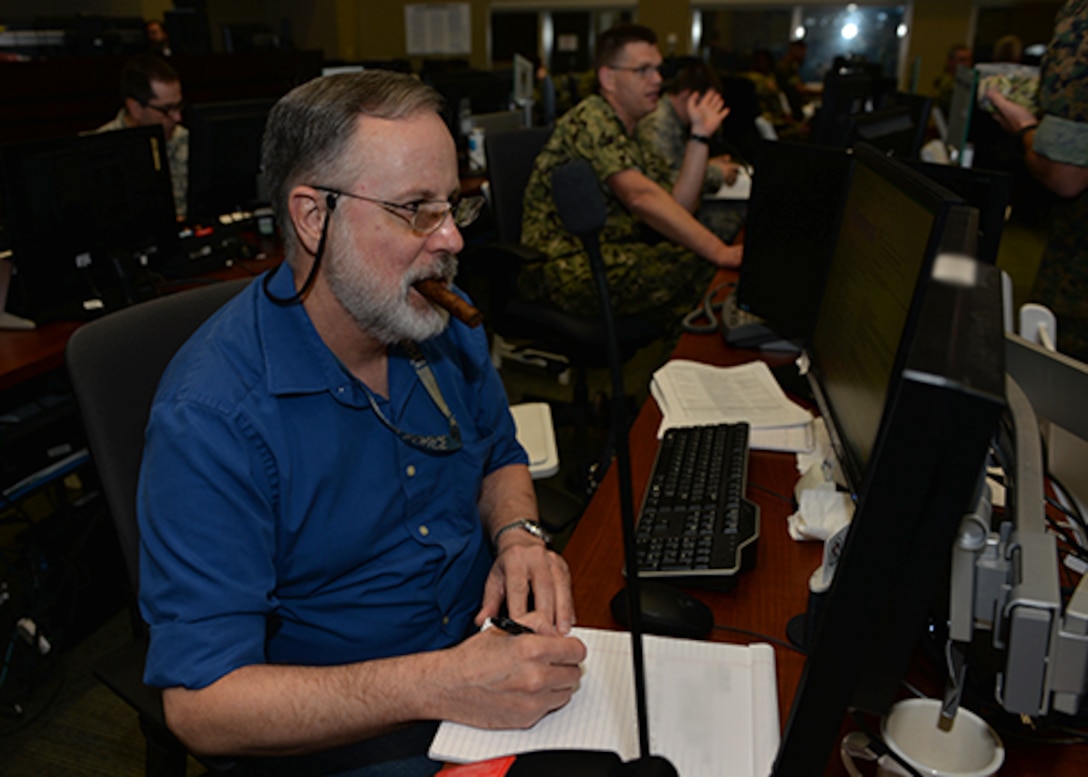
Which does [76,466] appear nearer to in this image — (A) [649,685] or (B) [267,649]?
(B) [267,649]

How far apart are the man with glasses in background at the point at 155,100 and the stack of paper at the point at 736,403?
2368 mm

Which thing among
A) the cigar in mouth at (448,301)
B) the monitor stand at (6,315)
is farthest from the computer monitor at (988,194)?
the monitor stand at (6,315)

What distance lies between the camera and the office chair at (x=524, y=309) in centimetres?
250

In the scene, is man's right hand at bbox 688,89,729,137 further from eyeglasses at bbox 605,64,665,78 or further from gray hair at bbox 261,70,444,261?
gray hair at bbox 261,70,444,261

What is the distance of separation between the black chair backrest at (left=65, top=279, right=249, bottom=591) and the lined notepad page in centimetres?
49

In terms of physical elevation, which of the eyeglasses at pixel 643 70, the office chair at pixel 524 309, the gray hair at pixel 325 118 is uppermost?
the eyeglasses at pixel 643 70

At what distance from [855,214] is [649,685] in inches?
29.3

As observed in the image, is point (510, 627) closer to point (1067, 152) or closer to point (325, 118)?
point (325, 118)

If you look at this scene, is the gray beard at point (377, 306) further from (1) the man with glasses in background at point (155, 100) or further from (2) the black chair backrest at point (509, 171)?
(1) the man with glasses in background at point (155, 100)

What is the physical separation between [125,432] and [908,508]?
0.92 m

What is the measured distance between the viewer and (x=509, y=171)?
2742 millimetres

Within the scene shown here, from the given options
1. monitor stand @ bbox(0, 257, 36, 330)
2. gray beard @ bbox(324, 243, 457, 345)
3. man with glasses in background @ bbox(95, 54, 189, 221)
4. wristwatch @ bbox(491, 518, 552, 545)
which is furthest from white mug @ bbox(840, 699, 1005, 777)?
man with glasses in background @ bbox(95, 54, 189, 221)

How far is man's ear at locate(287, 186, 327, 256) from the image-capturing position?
1014mm

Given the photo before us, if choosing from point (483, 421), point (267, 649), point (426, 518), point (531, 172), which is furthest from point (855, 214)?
point (531, 172)
